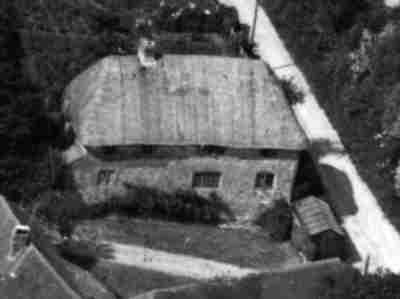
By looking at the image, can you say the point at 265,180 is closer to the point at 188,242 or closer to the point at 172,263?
the point at 188,242

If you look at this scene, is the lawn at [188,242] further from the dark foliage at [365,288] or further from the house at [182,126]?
the dark foliage at [365,288]

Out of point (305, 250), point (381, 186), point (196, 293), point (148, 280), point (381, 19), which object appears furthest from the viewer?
point (381, 19)

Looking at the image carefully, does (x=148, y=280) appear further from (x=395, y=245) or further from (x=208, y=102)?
(x=395, y=245)

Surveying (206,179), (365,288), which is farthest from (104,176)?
(365,288)

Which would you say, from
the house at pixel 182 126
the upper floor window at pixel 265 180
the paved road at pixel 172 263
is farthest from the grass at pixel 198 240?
the upper floor window at pixel 265 180

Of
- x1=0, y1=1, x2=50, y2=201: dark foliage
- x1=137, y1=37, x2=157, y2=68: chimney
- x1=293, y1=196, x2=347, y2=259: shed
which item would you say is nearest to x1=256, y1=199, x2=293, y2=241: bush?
x1=293, y1=196, x2=347, y2=259: shed

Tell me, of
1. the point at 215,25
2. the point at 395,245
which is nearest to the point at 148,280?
the point at 395,245
